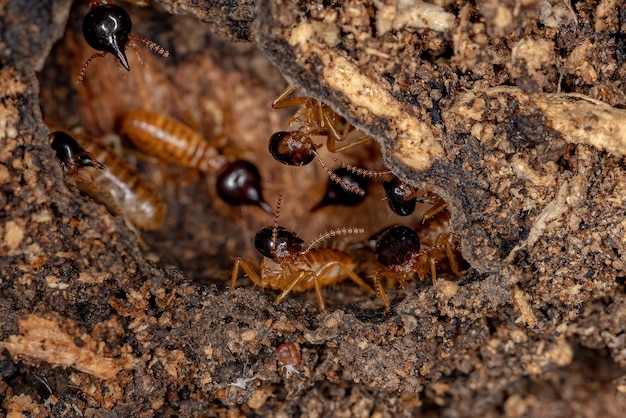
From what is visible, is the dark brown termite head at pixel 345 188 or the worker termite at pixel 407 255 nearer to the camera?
the worker termite at pixel 407 255

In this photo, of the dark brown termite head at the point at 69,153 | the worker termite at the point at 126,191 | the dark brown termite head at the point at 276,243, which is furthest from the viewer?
the worker termite at the point at 126,191

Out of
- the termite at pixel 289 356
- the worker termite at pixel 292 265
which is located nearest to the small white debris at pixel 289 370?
the termite at pixel 289 356

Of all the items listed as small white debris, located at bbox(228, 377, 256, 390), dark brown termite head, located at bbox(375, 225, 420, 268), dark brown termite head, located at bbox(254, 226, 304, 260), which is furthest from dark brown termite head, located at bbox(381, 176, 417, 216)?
small white debris, located at bbox(228, 377, 256, 390)

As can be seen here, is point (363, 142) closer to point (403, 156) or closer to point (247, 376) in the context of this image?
point (403, 156)

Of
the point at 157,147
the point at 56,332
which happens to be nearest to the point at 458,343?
the point at 56,332

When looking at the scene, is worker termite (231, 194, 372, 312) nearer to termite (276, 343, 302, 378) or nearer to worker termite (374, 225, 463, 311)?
worker termite (374, 225, 463, 311)

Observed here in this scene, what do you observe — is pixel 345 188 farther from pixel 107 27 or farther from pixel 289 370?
pixel 107 27

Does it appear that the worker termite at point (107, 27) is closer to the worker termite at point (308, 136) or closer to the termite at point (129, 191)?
the worker termite at point (308, 136)
